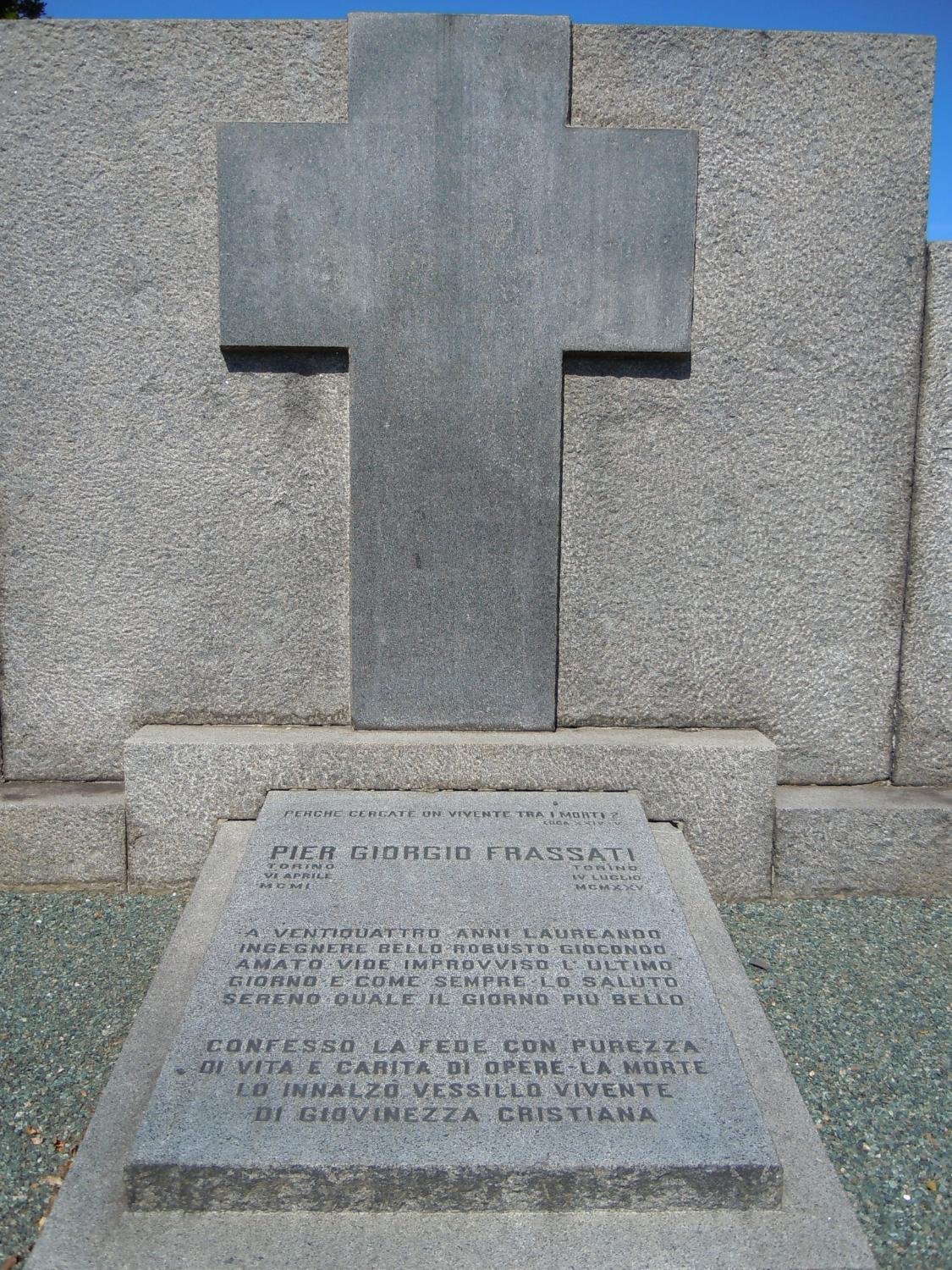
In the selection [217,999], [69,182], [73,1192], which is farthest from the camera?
[69,182]

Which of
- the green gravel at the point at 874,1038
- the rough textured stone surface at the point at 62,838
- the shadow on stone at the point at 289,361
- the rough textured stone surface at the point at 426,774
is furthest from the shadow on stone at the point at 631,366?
the rough textured stone surface at the point at 62,838

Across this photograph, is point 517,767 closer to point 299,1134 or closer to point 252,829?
point 252,829

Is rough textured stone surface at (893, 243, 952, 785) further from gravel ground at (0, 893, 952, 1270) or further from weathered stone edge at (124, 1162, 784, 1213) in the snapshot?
weathered stone edge at (124, 1162, 784, 1213)

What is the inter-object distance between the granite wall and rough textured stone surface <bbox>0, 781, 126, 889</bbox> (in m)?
0.16

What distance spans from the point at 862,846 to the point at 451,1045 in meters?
1.74

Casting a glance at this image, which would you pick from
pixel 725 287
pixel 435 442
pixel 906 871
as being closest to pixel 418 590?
pixel 435 442

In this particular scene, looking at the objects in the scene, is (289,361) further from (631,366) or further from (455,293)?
(631,366)

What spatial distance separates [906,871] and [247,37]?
3213 mm

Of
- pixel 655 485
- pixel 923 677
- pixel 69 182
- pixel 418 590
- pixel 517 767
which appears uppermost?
pixel 69 182

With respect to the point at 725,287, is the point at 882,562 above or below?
below

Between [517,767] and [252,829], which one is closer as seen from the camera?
[252,829]

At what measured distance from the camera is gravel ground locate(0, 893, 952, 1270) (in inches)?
79.0

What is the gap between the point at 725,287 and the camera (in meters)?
3.12

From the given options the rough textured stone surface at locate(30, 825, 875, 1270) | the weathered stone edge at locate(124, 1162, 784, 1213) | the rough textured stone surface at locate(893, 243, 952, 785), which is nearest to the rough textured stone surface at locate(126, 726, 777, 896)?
the rough textured stone surface at locate(893, 243, 952, 785)
